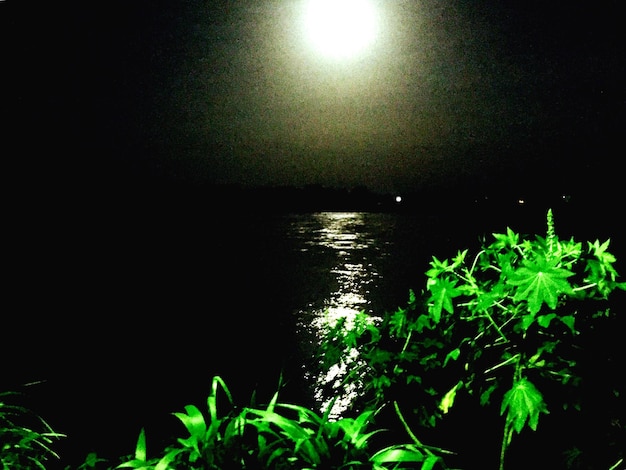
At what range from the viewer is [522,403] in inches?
66.4

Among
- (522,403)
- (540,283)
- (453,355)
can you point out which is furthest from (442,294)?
(522,403)

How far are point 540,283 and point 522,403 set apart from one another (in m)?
0.47

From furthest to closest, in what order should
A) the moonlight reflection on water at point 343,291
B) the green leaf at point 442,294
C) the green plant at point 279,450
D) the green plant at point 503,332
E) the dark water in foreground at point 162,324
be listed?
the dark water in foreground at point 162,324 → the moonlight reflection on water at point 343,291 → the green leaf at point 442,294 → the green plant at point 503,332 → the green plant at point 279,450

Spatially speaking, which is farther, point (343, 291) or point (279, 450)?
point (343, 291)

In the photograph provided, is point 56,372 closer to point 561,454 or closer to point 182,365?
point 182,365

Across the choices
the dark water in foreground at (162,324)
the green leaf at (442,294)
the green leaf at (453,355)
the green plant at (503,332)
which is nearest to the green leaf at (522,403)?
the green plant at (503,332)

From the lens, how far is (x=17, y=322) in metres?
28.8

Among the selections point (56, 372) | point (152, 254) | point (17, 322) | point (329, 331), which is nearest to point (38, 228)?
point (152, 254)

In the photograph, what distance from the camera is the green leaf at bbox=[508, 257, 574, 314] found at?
162 centimetres

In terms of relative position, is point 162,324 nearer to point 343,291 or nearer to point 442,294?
point 343,291

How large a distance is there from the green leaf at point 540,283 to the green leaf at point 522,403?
1.03 ft

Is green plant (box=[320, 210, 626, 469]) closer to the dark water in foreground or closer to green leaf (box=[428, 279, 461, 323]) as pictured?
green leaf (box=[428, 279, 461, 323])

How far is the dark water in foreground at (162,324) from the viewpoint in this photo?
17406 mm

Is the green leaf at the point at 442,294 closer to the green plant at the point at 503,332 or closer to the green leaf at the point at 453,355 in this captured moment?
the green plant at the point at 503,332
